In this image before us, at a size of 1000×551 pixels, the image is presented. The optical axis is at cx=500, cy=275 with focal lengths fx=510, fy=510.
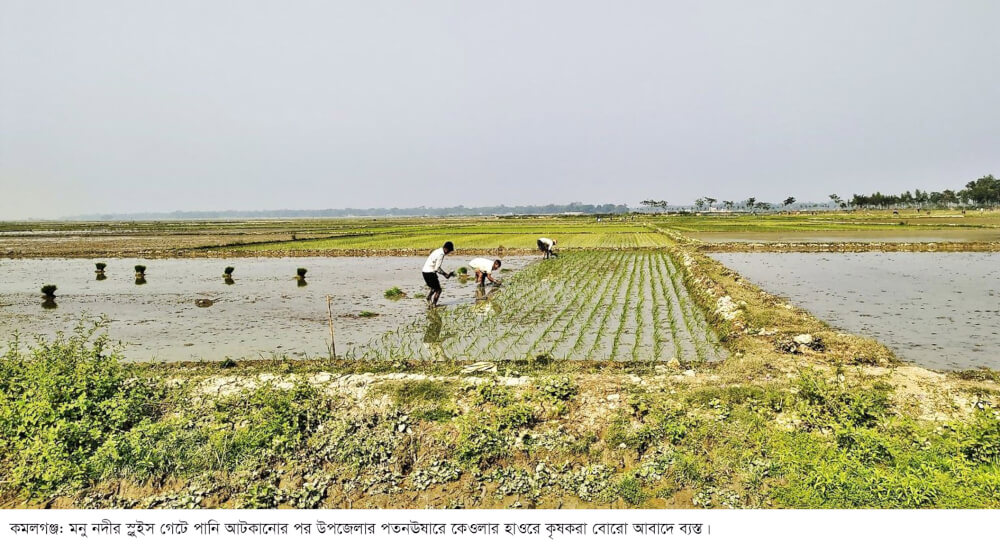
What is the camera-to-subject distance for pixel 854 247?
902 inches

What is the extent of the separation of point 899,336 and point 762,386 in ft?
14.7

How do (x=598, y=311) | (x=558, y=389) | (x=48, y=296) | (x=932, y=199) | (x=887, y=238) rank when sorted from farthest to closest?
1. (x=932, y=199)
2. (x=887, y=238)
3. (x=48, y=296)
4. (x=598, y=311)
5. (x=558, y=389)

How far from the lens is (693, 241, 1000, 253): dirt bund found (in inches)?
864

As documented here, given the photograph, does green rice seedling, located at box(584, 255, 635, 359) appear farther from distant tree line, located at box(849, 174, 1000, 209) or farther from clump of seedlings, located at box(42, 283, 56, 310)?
distant tree line, located at box(849, 174, 1000, 209)

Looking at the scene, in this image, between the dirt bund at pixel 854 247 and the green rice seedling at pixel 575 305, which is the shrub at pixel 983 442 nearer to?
the green rice seedling at pixel 575 305

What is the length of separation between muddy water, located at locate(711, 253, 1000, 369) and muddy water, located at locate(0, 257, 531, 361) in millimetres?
7627

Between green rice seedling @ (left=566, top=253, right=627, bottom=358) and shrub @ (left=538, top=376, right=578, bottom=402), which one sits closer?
shrub @ (left=538, top=376, right=578, bottom=402)

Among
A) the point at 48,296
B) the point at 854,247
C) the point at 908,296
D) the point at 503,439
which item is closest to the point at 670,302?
the point at 908,296

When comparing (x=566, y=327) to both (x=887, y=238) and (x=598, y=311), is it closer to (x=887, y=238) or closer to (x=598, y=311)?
(x=598, y=311)

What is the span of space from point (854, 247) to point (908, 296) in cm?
1390

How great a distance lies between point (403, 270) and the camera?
60.5 feet

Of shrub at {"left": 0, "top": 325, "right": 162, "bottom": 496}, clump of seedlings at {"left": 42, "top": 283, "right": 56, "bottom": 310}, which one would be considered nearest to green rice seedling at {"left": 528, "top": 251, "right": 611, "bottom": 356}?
shrub at {"left": 0, "top": 325, "right": 162, "bottom": 496}
